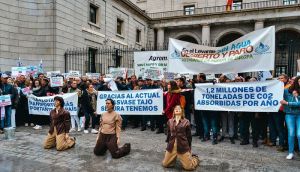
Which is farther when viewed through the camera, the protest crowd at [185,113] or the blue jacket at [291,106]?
the protest crowd at [185,113]

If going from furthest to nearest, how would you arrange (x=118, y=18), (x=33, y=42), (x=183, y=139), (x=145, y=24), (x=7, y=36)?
1. (x=145, y=24)
2. (x=118, y=18)
3. (x=33, y=42)
4. (x=7, y=36)
5. (x=183, y=139)

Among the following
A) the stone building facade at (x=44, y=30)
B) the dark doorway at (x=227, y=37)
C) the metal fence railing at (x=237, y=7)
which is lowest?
the stone building facade at (x=44, y=30)

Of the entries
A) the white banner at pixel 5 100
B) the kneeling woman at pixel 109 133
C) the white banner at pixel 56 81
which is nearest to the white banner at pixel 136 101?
the white banner at pixel 56 81

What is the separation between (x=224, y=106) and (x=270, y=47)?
6.84ft

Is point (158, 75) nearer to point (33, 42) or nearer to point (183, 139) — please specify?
point (183, 139)

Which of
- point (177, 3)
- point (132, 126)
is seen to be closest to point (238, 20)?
point (177, 3)

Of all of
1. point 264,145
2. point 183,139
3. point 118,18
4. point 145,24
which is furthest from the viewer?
point 145,24

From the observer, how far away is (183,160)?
6031mm

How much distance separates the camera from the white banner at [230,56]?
25.0 ft

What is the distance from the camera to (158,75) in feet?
38.8

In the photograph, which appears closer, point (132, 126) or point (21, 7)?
point (132, 126)

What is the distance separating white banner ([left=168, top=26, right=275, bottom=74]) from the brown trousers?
320 centimetres

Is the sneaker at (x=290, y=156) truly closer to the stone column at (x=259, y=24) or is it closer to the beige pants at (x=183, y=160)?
the beige pants at (x=183, y=160)

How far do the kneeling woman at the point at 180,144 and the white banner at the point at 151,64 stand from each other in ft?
17.5
